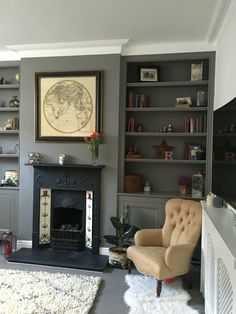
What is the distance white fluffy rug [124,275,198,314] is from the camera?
2.60 metres

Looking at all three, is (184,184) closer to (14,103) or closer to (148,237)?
(148,237)

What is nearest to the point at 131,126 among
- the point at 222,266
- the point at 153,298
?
the point at 153,298

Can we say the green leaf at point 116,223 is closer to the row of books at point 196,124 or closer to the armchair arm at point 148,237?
the armchair arm at point 148,237

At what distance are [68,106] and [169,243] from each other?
7.38ft

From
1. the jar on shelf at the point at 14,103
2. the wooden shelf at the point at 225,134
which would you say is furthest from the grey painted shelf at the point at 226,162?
the jar on shelf at the point at 14,103

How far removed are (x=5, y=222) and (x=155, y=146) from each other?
97.2 inches

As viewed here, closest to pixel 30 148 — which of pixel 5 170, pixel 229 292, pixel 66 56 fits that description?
pixel 5 170

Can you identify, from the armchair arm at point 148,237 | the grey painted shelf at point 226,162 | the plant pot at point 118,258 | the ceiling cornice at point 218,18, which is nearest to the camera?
the grey painted shelf at point 226,162

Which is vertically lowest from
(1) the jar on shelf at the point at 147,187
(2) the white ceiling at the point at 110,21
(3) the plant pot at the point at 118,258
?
(3) the plant pot at the point at 118,258

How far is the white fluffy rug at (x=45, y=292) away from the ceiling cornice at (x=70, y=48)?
112 inches

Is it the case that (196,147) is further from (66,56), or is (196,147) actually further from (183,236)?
(66,56)

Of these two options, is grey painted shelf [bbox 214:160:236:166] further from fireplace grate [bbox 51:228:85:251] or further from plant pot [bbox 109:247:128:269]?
fireplace grate [bbox 51:228:85:251]

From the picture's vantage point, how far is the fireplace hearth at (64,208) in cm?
393

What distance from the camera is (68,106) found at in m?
4.07
